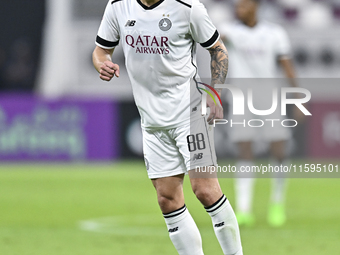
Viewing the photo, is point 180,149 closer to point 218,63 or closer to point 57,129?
point 218,63

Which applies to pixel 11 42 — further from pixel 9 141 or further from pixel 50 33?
pixel 9 141

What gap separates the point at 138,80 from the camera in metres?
4.88

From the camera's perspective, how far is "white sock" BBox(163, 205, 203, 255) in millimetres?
4812

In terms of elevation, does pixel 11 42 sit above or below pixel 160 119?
below

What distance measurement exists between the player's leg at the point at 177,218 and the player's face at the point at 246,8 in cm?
366

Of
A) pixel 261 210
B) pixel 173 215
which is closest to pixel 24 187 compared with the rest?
pixel 261 210

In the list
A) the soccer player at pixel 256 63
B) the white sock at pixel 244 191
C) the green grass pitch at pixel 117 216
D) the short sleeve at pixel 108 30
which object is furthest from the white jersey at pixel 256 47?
the short sleeve at pixel 108 30

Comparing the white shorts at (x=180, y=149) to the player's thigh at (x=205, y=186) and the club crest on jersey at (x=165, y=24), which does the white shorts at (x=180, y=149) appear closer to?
the player's thigh at (x=205, y=186)

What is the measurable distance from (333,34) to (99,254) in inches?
634

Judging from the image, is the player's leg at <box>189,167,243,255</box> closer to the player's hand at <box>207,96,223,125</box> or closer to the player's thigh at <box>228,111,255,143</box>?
the player's hand at <box>207,96,223,125</box>

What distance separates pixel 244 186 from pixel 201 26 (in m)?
3.54

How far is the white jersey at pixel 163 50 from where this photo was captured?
4.73 metres

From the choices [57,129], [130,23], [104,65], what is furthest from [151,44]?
[57,129]

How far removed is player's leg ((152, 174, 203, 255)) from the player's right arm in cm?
80
